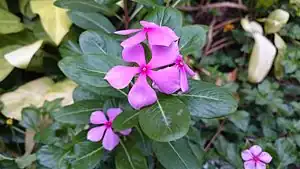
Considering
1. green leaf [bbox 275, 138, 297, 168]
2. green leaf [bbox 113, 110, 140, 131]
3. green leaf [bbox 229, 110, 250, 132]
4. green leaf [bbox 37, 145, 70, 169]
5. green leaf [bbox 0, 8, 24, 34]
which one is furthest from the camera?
green leaf [bbox 0, 8, 24, 34]

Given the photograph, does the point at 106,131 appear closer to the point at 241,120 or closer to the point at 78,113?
the point at 78,113

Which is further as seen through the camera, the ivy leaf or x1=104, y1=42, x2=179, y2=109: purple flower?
the ivy leaf

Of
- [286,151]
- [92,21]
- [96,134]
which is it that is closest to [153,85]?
[96,134]

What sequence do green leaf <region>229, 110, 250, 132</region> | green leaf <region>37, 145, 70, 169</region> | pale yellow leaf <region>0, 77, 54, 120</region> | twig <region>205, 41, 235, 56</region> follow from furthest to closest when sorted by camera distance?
1. twig <region>205, 41, 235, 56</region>
2. pale yellow leaf <region>0, 77, 54, 120</region>
3. green leaf <region>229, 110, 250, 132</region>
4. green leaf <region>37, 145, 70, 169</region>

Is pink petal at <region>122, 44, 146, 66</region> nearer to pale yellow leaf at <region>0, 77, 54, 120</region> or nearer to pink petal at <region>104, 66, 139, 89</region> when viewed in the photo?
pink petal at <region>104, 66, 139, 89</region>

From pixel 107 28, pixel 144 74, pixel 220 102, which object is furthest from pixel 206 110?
pixel 107 28

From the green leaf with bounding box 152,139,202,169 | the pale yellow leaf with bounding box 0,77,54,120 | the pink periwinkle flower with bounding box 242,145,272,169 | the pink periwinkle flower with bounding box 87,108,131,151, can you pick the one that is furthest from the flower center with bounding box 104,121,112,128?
the pale yellow leaf with bounding box 0,77,54,120

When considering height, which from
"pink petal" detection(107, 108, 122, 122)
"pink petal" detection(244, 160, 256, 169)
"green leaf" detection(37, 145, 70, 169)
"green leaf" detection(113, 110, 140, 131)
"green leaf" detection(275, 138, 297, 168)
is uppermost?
"green leaf" detection(113, 110, 140, 131)
